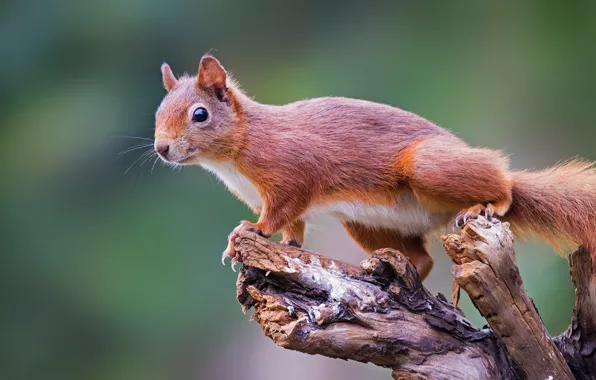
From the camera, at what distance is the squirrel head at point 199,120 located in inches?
103

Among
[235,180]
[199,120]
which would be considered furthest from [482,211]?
[199,120]

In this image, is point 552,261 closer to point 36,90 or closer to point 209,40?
point 209,40

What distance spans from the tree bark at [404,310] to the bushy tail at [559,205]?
23 cm

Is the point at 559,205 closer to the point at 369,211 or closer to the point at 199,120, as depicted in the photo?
the point at 369,211

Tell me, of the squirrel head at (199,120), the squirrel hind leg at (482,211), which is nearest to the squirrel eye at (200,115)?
the squirrel head at (199,120)

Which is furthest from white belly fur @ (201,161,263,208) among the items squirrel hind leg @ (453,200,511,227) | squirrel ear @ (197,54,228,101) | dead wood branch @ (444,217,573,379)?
dead wood branch @ (444,217,573,379)

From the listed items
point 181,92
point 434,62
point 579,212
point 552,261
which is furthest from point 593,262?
point 434,62

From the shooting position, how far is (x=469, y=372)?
229 centimetres

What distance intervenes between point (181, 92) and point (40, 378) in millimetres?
2355

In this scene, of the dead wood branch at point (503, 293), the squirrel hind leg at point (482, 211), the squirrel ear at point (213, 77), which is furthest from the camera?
the squirrel ear at point (213, 77)

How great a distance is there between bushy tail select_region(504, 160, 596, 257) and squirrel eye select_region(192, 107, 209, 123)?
4.19ft

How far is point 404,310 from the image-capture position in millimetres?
2354

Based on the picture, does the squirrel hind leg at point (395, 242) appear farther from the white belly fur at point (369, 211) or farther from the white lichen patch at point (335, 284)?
the white lichen patch at point (335, 284)

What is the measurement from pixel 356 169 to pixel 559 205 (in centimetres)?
80
